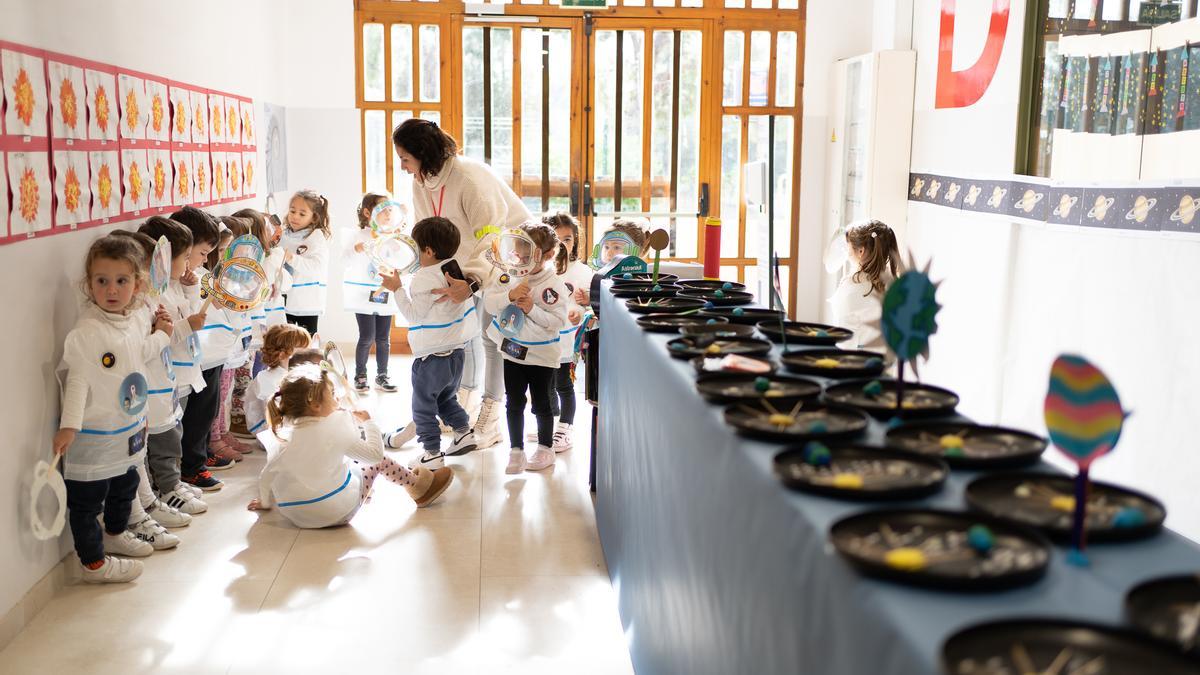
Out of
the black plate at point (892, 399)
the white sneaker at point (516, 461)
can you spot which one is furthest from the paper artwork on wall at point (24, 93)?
the black plate at point (892, 399)

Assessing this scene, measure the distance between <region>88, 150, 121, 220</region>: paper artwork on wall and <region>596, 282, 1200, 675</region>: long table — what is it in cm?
216

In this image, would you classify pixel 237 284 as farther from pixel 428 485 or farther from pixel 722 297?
pixel 722 297

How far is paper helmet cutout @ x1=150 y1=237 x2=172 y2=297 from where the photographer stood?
12.0 feet

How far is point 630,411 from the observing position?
123 inches

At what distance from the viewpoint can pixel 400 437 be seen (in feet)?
17.4

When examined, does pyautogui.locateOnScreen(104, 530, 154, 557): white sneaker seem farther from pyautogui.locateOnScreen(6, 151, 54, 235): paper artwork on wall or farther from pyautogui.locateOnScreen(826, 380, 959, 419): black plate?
pyautogui.locateOnScreen(826, 380, 959, 419): black plate

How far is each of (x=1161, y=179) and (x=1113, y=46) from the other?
28.9 inches

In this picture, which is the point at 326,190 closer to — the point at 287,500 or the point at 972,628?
the point at 287,500

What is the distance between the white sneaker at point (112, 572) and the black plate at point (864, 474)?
9.20 feet

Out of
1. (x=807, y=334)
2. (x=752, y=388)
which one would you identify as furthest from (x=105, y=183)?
(x=752, y=388)

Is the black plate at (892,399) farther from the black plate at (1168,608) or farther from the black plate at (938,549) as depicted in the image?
the black plate at (1168,608)

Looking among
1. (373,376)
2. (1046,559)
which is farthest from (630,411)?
(373,376)

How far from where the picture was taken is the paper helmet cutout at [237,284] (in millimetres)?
4223

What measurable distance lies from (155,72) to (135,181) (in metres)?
0.66
